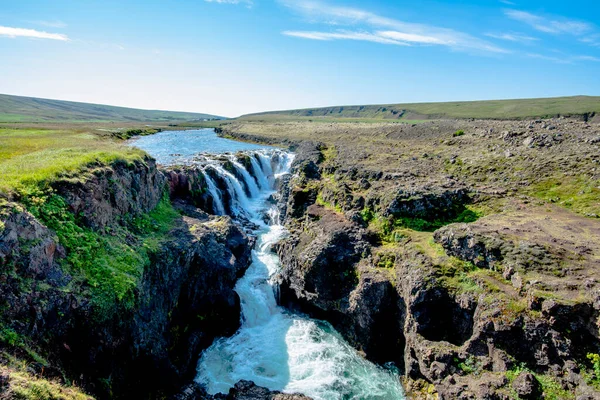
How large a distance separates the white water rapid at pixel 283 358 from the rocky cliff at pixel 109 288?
45.9 inches

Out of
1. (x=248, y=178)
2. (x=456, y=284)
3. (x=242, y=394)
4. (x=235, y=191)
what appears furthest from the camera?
(x=248, y=178)

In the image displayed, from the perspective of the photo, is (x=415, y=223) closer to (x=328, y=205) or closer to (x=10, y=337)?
(x=328, y=205)

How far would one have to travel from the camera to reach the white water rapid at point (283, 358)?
638 inches

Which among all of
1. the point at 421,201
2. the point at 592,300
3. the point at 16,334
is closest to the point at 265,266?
the point at 421,201

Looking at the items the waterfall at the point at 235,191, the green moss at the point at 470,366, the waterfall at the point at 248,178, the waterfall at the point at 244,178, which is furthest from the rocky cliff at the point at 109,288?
the waterfall at the point at 248,178

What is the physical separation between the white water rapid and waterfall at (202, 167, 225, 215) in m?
10.3

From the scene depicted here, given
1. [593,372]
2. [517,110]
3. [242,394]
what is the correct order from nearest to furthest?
[593,372], [242,394], [517,110]

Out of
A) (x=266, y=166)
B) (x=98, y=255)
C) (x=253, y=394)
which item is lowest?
(x=253, y=394)

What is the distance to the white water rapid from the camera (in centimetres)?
1620

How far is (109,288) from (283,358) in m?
Answer: 9.87

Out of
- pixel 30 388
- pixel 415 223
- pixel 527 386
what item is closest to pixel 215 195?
pixel 415 223

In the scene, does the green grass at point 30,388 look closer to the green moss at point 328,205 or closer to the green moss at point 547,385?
the green moss at point 547,385

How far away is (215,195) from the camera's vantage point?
35.5 m

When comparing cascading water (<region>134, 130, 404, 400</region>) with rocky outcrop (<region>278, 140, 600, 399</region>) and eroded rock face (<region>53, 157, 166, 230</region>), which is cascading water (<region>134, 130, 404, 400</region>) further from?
eroded rock face (<region>53, 157, 166, 230</region>)
